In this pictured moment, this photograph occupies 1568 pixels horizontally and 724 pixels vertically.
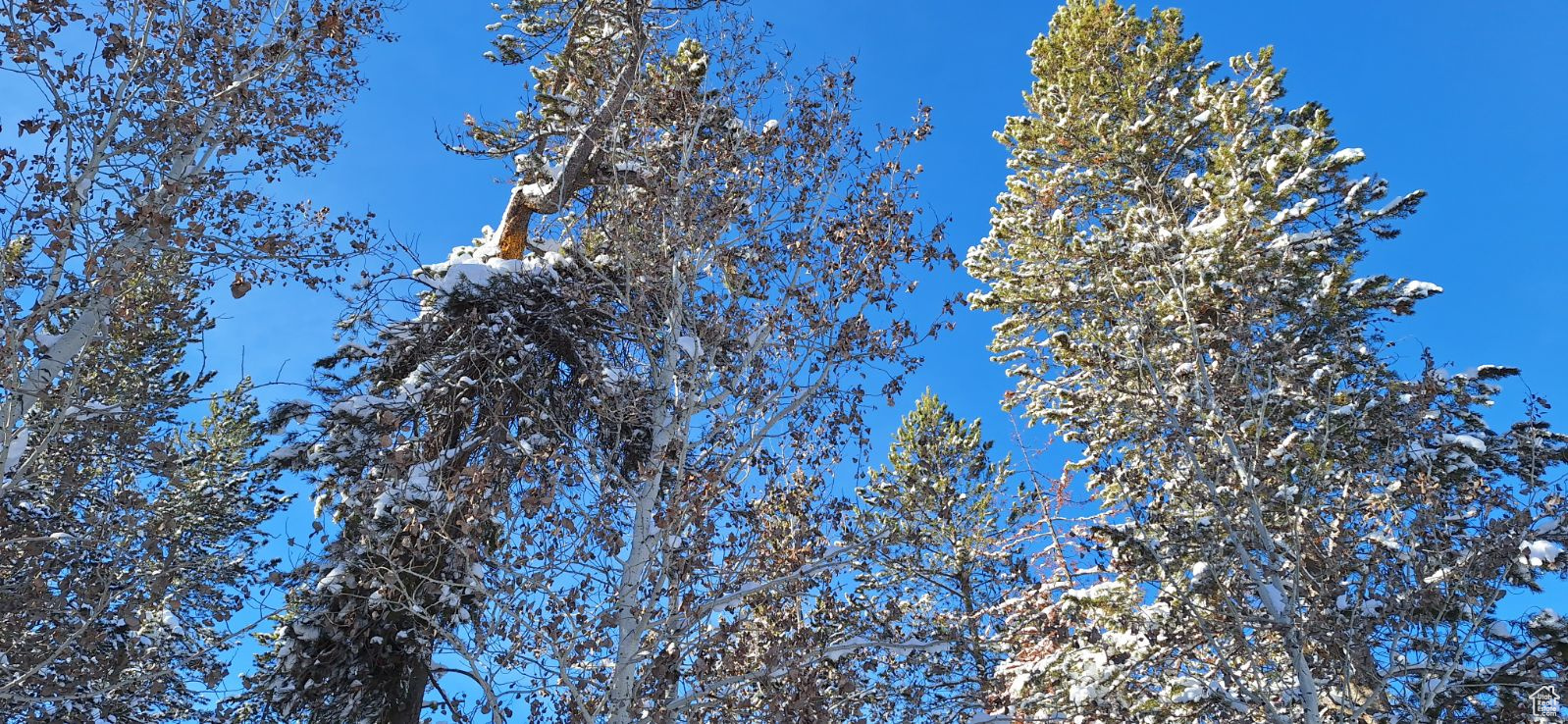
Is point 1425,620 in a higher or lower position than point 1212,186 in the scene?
lower

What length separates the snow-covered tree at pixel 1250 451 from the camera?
809 centimetres

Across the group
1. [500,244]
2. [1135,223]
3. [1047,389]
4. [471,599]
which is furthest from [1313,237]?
[471,599]

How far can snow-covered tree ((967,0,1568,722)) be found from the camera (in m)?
8.09

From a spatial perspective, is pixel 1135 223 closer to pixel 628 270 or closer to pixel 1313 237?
pixel 1313 237

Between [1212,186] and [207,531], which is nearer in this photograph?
[1212,186]

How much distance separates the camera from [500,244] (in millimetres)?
10680

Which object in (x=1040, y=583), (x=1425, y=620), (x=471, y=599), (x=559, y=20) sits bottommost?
(x=1425, y=620)

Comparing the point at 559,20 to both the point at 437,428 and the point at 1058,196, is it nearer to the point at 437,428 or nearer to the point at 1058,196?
the point at 437,428

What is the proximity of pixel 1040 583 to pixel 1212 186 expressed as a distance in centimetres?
681

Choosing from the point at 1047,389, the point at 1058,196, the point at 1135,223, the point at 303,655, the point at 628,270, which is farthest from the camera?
the point at 1058,196

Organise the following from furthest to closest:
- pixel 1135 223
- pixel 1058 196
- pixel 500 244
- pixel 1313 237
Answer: pixel 1058 196, pixel 1313 237, pixel 1135 223, pixel 500 244

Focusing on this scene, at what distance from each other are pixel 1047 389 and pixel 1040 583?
383cm

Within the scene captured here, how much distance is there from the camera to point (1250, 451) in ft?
31.6

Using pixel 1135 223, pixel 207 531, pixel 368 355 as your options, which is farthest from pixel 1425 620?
pixel 207 531
